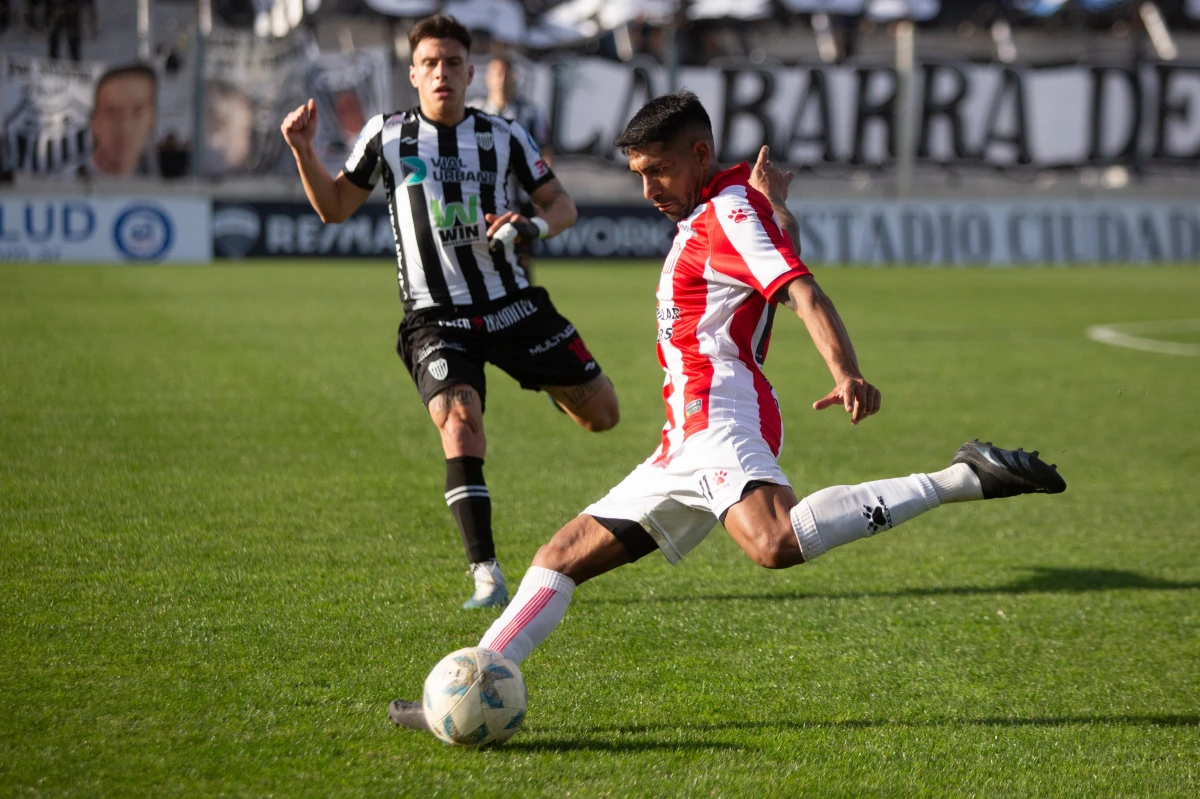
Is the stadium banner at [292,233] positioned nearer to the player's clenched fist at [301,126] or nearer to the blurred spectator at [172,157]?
the blurred spectator at [172,157]

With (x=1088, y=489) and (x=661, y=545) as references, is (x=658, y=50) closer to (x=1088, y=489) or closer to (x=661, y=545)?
(x=1088, y=489)

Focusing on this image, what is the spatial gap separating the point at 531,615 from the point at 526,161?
9.07ft

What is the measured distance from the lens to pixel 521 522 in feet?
21.3

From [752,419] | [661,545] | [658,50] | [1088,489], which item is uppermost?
[658,50]

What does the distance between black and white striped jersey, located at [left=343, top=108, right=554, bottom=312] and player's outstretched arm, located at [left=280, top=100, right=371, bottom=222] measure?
0.21 feet

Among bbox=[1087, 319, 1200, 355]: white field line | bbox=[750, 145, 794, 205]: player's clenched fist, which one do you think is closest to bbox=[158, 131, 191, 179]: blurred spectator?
bbox=[1087, 319, 1200, 355]: white field line

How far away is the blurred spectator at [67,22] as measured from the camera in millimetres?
28188

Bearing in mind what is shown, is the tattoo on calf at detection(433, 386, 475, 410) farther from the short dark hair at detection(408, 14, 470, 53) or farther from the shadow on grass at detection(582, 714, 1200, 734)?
the shadow on grass at detection(582, 714, 1200, 734)

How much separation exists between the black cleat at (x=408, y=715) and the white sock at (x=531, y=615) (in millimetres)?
249

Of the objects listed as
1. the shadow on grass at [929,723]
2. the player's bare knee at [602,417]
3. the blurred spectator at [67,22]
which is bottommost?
the shadow on grass at [929,723]

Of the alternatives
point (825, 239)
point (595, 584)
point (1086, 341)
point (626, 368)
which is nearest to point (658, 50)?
point (825, 239)

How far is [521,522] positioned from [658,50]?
1068 inches

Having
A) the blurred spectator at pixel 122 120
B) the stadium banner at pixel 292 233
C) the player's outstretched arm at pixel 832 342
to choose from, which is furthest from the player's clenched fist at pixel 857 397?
the blurred spectator at pixel 122 120

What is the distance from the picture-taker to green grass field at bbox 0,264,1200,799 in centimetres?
354
